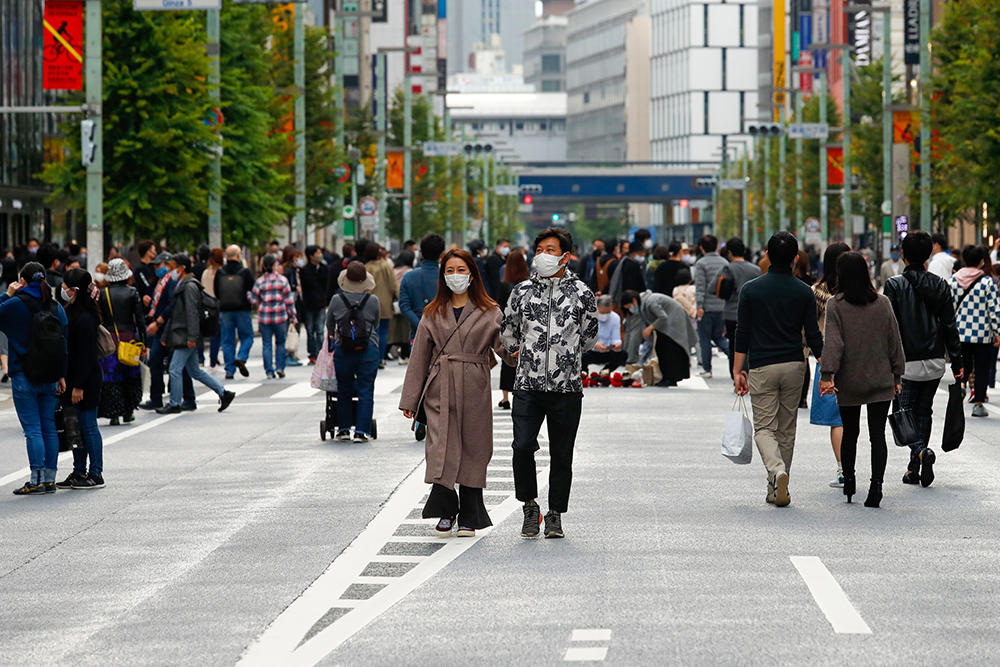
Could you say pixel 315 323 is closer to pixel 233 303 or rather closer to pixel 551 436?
pixel 233 303

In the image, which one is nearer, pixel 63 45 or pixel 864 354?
pixel 864 354

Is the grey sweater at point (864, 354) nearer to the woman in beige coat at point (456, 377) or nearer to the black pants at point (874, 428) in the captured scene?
the black pants at point (874, 428)

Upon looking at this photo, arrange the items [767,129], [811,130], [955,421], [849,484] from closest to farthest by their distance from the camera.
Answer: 1. [849,484]
2. [955,421]
3. [811,130]
4. [767,129]

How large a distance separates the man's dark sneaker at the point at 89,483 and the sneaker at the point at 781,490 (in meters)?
4.83

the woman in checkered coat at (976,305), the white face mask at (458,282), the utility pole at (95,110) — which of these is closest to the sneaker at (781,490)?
the white face mask at (458,282)

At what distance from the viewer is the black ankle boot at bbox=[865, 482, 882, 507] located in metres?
11.5

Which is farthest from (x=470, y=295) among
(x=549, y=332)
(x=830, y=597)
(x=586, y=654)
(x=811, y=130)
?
(x=811, y=130)

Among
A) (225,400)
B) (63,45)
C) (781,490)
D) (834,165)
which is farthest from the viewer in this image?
(834,165)

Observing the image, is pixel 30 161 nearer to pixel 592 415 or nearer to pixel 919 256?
pixel 592 415

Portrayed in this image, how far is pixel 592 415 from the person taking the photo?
60.7 feet

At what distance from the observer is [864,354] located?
11.5 m

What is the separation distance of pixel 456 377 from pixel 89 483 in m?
4.02

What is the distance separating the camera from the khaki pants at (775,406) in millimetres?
11516

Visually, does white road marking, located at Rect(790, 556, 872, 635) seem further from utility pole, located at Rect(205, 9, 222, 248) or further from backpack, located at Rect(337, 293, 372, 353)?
utility pole, located at Rect(205, 9, 222, 248)
